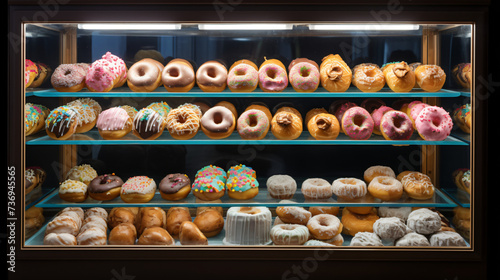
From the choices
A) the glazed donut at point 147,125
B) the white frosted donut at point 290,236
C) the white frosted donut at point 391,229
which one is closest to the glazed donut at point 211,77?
the glazed donut at point 147,125

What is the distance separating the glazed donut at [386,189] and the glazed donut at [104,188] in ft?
5.83

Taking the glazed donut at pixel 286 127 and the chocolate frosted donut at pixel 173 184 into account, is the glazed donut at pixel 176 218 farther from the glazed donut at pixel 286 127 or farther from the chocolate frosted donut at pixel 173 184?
the glazed donut at pixel 286 127

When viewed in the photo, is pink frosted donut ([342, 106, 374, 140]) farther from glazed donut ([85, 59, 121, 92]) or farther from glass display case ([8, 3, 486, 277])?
glazed donut ([85, 59, 121, 92])

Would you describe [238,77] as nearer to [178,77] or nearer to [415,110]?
[178,77]

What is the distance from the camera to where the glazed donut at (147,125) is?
2.98 m

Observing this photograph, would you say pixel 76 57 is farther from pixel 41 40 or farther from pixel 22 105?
pixel 22 105

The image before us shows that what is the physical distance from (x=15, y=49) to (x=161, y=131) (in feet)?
3.30

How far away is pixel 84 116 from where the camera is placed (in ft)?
10.1

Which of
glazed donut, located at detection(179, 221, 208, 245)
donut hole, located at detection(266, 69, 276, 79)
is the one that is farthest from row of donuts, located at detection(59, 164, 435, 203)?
donut hole, located at detection(266, 69, 276, 79)

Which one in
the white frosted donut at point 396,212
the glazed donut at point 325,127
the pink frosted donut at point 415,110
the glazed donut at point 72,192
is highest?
the pink frosted donut at point 415,110

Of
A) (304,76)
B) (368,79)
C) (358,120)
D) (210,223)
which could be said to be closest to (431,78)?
(368,79)

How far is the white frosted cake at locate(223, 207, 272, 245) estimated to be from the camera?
2.99 metres
